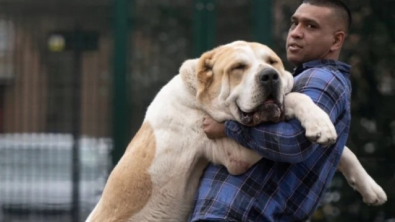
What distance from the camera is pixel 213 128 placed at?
11.2ft

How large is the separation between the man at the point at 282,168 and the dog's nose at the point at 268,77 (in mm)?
152

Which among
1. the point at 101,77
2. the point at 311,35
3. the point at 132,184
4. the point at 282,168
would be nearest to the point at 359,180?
the point at 282,168

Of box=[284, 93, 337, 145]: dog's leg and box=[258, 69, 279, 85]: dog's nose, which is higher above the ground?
box=[258, 69, 279, 85]: dog's nose

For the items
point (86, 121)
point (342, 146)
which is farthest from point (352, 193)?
point (342, 146)

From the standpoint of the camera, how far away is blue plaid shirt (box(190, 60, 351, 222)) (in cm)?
329

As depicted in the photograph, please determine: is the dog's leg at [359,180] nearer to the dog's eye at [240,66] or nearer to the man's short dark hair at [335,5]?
the man's short dark hair at [335,5]

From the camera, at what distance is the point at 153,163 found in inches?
138

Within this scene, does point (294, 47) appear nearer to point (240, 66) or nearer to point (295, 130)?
point (240, 66)

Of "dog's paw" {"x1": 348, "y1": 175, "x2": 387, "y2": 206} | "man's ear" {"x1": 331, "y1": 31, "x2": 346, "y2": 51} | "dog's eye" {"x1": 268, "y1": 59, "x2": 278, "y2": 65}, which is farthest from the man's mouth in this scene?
"dog's paw" {"x1": 348, "y1": 175, "x2": 387, "y2": 206}

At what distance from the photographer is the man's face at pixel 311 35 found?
3.60 meters

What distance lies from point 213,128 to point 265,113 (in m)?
0.24

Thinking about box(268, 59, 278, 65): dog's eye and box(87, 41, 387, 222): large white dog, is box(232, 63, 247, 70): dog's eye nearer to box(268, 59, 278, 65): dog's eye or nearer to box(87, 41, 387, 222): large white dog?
box(87, 41, 387, 222): large white dog

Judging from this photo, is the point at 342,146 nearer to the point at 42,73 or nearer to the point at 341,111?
the point at 341,111

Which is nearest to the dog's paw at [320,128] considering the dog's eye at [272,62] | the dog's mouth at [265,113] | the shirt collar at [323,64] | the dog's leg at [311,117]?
the dog's leg at [311,117]
